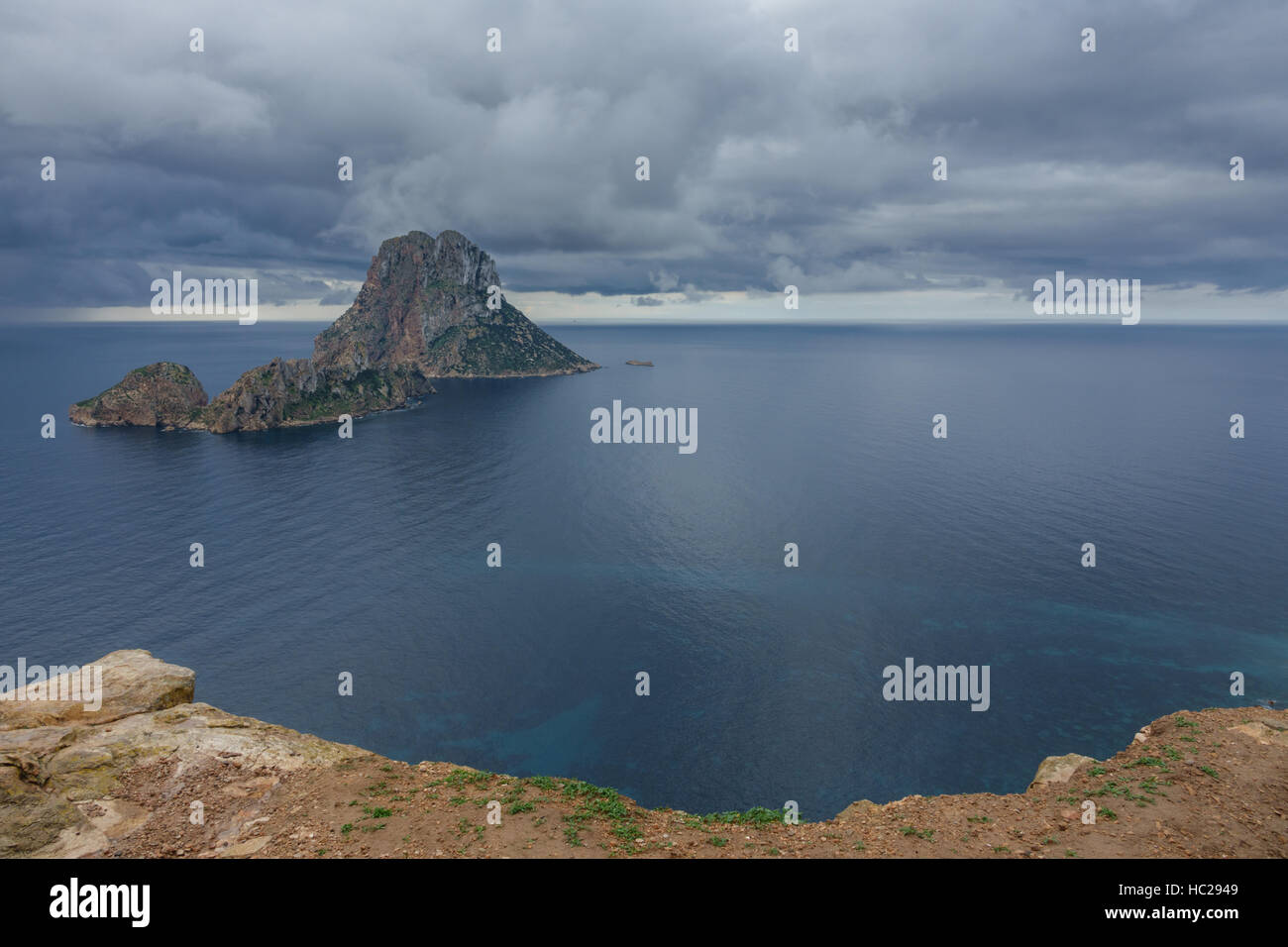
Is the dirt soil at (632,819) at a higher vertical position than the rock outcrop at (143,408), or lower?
lower

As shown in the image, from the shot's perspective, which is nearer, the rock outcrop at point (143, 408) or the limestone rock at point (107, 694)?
the limestone rock at point (107, 694)

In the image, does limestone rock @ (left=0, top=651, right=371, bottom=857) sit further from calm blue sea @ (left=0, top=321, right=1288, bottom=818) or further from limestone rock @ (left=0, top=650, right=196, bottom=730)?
calm blue sea @ (left=0, top=321, right=1288, bottom=818)

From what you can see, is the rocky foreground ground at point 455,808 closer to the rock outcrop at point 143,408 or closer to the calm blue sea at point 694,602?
the calm blue sea at point 694,602

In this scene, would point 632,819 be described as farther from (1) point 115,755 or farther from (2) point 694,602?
(2) point 694,602

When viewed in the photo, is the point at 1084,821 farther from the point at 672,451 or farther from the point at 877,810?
the point at 672,451

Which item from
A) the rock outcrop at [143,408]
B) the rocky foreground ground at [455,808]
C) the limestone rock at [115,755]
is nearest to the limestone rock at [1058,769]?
the rocky foreground ground at [455,808]

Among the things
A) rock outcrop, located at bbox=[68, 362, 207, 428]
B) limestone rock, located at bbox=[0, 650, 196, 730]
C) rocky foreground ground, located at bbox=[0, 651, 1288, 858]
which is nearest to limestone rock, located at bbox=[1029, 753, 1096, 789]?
rocky foreground ground, located at bbox=[0, 651, 1288, 858]
